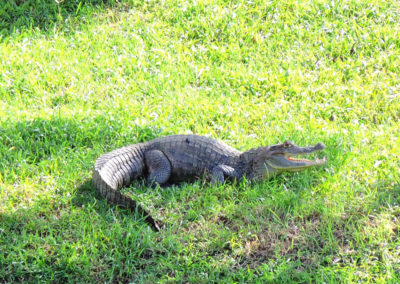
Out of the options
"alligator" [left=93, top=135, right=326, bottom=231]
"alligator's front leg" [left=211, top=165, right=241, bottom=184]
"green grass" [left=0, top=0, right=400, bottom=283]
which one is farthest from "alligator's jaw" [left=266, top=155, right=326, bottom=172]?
"alligator's front leg" [left=211, top=165, right=241, bottom=184]

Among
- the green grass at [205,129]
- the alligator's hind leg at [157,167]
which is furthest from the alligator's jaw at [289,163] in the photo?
the alligator's hind leg at [157,167]

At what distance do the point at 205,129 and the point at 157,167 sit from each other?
94 centimetres

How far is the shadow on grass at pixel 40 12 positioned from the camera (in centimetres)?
835

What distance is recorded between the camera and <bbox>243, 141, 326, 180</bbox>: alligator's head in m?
5.31

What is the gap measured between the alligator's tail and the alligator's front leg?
727 millimetres

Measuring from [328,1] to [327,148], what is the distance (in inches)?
145

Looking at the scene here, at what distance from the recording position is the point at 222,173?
5.43 meters

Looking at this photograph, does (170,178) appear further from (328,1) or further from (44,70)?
(328,1)

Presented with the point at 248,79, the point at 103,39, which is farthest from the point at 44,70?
the point at 248,79

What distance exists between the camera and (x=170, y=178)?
18.5 feet

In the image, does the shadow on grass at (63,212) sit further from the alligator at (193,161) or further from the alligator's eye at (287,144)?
the alligator's eye at (287,144)

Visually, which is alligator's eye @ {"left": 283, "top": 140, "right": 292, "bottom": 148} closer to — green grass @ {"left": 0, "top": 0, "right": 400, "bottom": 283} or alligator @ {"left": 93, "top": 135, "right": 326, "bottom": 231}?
alligator @ {"left": 93, "top": 135, "right": 326, "bottom": 231}

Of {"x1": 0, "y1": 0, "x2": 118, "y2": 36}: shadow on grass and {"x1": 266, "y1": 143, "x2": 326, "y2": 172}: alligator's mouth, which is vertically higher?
{"x1": 0, "y1": 0, "x2": 118, "y2": 36}: shadow on grass

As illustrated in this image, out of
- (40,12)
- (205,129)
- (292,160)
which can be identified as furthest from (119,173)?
(40,12)
